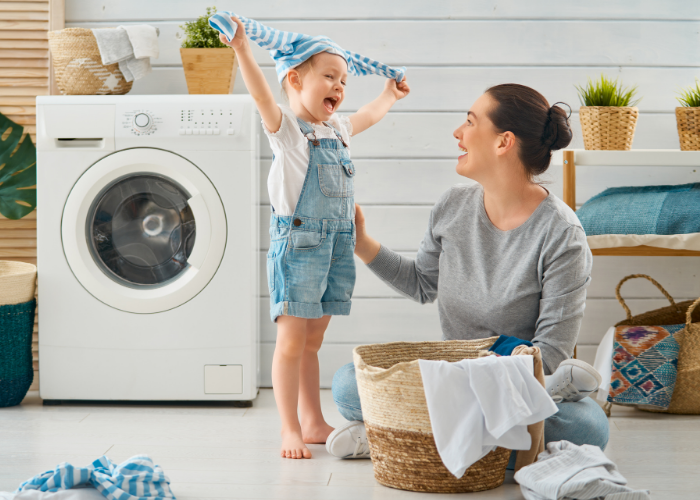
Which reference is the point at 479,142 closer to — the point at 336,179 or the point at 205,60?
the point at 336,179

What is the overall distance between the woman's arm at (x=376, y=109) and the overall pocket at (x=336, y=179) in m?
0.16

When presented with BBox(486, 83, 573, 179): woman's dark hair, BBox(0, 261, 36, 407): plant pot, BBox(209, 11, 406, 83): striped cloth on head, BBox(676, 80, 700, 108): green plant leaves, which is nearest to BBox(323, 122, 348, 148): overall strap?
BBox(209, 11, 406, 83): striped cloth on head

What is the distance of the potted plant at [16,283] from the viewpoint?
200 centimetres

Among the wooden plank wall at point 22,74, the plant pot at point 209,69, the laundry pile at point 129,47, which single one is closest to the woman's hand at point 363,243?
the plant pot at point 209,69

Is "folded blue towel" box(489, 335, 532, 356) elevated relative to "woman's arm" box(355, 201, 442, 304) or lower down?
lower down

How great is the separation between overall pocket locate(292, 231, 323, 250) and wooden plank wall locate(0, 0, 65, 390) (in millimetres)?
1199

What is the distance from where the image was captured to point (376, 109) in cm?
186

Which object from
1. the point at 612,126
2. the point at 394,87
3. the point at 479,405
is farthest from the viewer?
the point at 612,126

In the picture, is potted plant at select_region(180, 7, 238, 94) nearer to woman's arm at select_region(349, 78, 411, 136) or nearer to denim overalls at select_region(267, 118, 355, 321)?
woman's arm at select_region(349, 78, 411, 136)

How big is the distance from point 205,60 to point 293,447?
1.21 metres

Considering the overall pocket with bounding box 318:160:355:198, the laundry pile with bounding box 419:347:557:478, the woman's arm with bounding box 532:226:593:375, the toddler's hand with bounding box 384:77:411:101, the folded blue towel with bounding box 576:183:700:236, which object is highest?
the toddler's hand with bounding box 384:77:411:101

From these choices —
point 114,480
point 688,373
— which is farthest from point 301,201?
point 688,373

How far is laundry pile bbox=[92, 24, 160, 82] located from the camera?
6.74ft

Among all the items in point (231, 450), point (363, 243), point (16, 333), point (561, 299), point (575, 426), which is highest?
point (363, 243)
